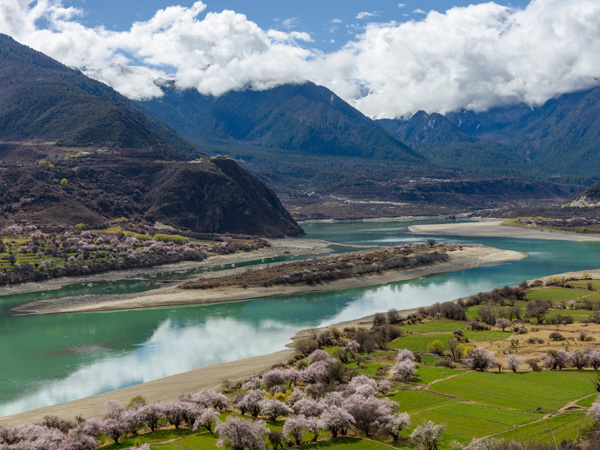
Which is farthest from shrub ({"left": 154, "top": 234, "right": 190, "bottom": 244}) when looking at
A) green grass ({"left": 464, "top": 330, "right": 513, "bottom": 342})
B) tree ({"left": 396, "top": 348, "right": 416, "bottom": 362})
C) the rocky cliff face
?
tree ({"left": 396, "top": 348, "right": 416, "bottom": 362})

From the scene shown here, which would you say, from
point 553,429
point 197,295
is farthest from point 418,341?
point 197,295

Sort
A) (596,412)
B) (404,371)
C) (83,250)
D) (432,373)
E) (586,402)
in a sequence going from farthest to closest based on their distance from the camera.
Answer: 1. (83,250)
2. (432,373)
3. (404,371)
4. (586,402)
5. (596,412)

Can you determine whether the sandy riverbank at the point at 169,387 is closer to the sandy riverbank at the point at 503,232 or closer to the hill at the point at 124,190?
the hill at the point at 124,190

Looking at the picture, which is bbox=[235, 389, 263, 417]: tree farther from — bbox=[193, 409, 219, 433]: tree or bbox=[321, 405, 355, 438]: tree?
bbox=[321, 405, 355, 438]: tree

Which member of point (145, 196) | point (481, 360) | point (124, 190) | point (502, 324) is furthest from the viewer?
→ point (145, 196)

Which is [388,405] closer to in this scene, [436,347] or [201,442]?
[201,442]

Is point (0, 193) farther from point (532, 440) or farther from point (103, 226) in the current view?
point (532, 440)

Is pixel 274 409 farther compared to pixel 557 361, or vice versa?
pixel 557 361
